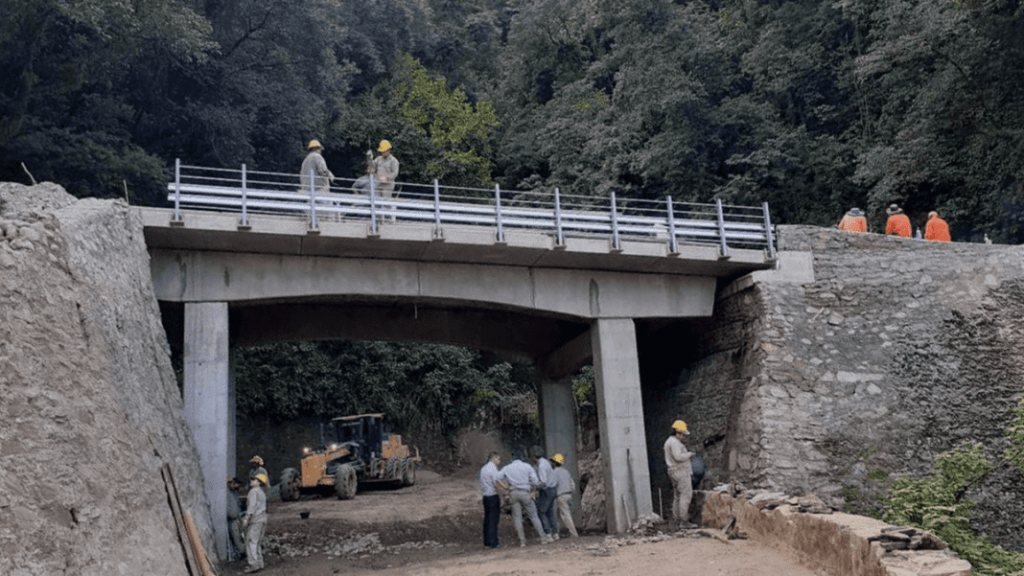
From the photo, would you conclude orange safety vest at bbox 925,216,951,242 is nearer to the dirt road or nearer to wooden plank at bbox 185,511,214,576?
the dirt road

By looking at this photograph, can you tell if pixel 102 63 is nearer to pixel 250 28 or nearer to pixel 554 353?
pixel 250 28

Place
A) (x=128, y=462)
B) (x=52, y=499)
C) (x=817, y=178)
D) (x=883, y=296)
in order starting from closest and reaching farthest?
(x=52, y=499) < (x=128, y=462) < (x=883, y=296) < (x=817, y=178)

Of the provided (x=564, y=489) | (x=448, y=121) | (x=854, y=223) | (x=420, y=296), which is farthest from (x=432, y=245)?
(x=448, y=121)

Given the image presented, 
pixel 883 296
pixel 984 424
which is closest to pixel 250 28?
pixel 883 296

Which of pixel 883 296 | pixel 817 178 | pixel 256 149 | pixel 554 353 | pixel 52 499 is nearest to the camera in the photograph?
pixel 52 499

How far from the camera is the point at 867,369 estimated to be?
61.3ft

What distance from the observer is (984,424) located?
1795 centimetres

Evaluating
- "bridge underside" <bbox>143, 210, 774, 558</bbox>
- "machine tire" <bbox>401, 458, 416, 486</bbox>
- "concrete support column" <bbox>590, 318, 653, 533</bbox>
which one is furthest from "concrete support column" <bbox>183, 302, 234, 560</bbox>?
"machine tire" <bbox>401, 458, 416, 486</bbox>

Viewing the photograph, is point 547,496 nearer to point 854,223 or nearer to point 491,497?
point 491,497

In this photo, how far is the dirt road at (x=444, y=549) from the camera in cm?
1314

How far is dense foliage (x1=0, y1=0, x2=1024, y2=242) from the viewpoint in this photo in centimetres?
2689

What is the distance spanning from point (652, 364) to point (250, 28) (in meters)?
18.7

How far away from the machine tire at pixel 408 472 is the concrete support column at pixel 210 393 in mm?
12488

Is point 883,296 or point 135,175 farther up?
point 135,175
